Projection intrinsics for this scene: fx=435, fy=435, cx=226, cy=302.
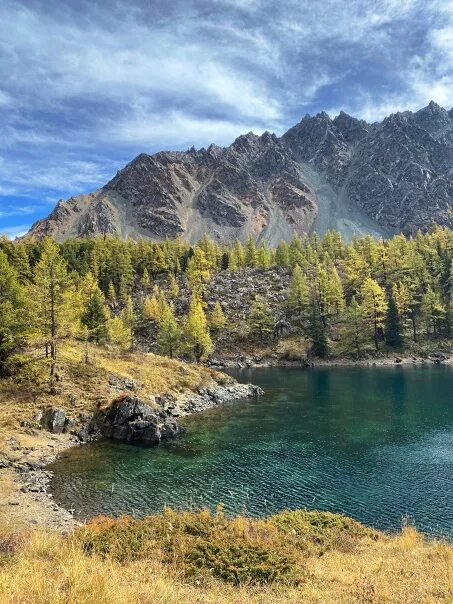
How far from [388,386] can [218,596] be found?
7098 centimetres

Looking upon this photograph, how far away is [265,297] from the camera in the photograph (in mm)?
139625

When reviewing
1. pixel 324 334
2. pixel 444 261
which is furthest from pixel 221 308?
pixel 444 261

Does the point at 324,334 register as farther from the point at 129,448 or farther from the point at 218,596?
the point at 218,596

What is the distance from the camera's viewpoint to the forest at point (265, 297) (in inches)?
4203

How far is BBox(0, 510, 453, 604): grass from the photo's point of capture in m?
9.00

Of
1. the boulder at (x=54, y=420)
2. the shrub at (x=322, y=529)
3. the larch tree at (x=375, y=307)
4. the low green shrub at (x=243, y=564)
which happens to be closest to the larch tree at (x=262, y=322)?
the larch tree at (x=375, y=307)

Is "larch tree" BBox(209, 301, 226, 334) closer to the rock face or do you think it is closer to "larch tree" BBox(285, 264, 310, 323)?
"larch tree" BBox(285, 264, 310, 323)

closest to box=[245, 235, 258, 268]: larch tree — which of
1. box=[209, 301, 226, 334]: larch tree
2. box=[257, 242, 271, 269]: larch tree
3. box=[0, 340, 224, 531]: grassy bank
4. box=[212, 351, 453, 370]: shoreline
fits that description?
box=[257, 242, 271, 269]: larch tree

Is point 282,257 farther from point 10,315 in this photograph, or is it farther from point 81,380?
point 10,315

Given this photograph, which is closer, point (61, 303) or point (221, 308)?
point (61, 303)

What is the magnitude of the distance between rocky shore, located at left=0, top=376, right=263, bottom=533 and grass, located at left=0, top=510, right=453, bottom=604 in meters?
10.5

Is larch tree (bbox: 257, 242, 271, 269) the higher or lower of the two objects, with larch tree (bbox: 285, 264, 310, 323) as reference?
higher

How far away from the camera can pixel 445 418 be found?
52.0 m

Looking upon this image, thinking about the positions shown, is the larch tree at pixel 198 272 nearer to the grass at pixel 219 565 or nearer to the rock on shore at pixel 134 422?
the rock on shore at pixel 134 422
